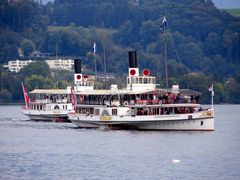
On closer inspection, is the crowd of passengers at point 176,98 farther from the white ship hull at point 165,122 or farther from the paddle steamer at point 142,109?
the white ship hull at point 165,122

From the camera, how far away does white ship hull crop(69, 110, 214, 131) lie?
363 ft

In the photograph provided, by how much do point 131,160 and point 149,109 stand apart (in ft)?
93.6

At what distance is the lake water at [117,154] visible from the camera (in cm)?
7831

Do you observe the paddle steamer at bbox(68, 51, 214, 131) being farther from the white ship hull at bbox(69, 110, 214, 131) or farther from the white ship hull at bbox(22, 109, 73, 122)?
the white ship hull at bbox(22, 109, 73, 122)

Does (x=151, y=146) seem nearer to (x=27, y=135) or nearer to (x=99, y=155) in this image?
(x=99, y=155)

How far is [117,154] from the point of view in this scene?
297 feet

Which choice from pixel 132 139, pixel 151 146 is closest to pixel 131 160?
pixel 151 146

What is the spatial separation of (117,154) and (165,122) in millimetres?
22696

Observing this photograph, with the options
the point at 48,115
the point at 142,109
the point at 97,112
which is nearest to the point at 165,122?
the point at 142,109

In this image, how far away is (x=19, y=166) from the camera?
8238 cm

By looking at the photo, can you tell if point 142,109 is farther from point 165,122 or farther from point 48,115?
point 48,115

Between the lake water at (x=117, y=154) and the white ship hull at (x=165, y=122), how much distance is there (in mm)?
1191

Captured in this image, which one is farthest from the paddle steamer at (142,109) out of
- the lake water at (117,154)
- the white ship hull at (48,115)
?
the white ship hull at (48,115)

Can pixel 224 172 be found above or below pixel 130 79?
below
